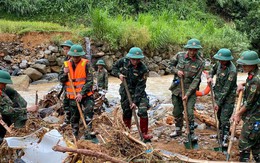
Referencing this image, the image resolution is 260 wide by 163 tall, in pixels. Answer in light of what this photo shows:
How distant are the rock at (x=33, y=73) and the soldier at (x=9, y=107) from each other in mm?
9390

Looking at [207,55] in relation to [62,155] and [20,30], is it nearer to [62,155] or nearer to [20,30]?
[20,30]

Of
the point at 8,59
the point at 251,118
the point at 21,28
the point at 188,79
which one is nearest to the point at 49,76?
the point at 8,59

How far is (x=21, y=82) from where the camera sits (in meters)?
13.0

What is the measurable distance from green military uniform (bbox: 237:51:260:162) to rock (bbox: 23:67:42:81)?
A: 1089 centimetres

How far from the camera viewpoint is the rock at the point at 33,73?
14234 mm

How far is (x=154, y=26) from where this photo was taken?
61.2 feet

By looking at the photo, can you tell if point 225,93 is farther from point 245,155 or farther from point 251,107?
point 245,155

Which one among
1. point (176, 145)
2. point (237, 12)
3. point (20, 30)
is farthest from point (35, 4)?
point (176, 145)

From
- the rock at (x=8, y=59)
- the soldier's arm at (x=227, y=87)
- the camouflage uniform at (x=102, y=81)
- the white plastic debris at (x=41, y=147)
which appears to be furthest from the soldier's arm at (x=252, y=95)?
the rock at (x=8, y=59)

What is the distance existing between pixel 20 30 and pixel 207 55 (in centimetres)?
1012

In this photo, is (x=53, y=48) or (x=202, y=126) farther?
(x=53, y=48)

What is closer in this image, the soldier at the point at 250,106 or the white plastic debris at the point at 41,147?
the white plastic debris at the point at 41,147

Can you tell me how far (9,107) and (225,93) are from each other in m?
3.39

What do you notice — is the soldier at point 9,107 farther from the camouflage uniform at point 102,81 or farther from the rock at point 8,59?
the rock at point 8,59
